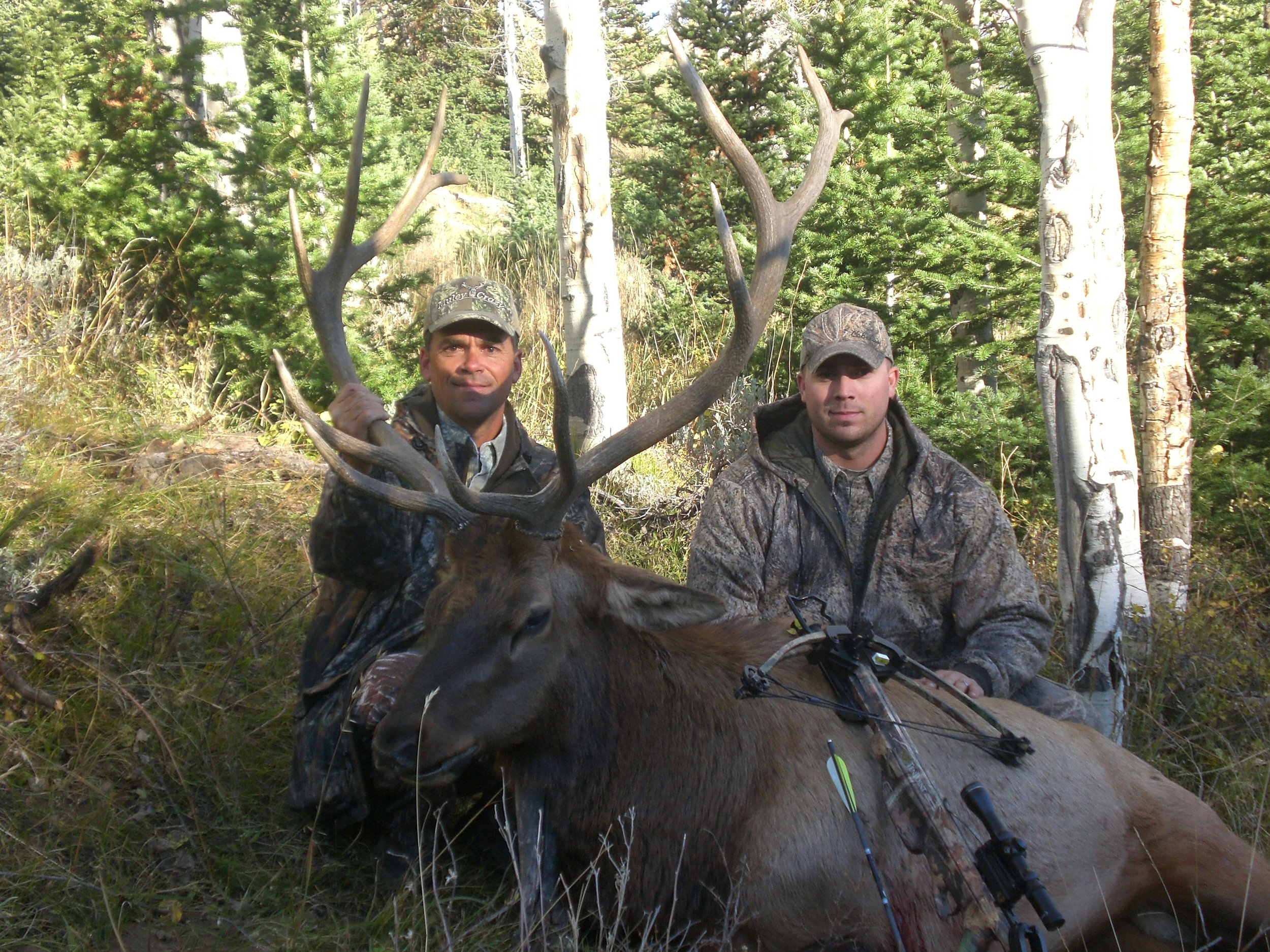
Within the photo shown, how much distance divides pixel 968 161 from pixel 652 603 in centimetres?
837

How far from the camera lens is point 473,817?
3691mm

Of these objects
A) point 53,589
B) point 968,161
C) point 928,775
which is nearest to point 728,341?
point 928,775

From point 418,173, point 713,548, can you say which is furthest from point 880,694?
point 418,173

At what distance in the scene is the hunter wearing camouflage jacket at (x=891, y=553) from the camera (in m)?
4.02

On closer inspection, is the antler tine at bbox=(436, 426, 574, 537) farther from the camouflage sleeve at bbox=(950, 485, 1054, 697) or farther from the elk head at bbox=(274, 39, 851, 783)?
the camouflage sleeve at bbox=(950, 485, 1054, 697)

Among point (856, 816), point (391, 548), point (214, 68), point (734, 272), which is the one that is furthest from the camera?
point (214, 68)

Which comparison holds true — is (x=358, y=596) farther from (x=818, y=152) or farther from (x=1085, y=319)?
(x=1085, y=319)

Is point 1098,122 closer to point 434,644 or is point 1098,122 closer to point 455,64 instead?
point 434,644

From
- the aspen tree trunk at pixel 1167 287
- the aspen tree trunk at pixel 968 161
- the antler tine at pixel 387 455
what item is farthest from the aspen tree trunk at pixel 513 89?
the antler tine at pixel 387 455

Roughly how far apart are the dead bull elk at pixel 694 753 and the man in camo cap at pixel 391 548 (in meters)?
0.46

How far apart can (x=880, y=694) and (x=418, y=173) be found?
114 inches

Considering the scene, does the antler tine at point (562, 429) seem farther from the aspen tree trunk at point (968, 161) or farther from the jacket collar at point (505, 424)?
the aspen tree trunk at point (968, 161)

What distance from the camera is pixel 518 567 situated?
3139 millimetres

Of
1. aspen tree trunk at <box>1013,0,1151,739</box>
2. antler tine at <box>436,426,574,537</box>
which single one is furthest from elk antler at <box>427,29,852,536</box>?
aspen tree trunk at <box>1013,0,1151,739</box>
